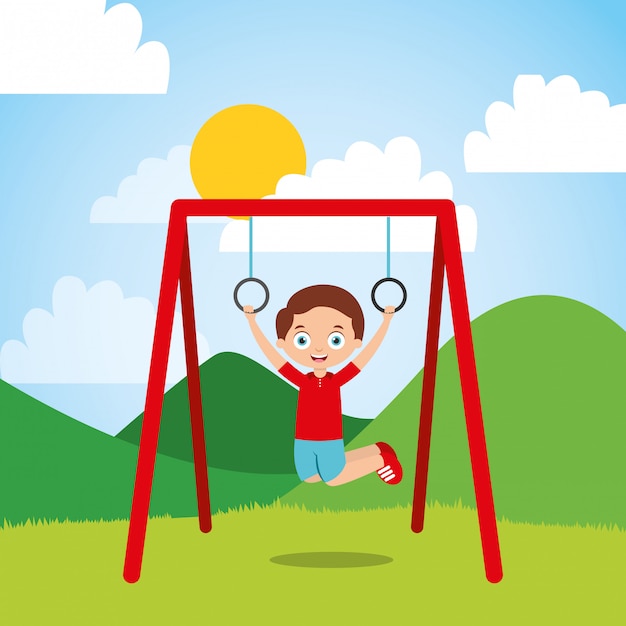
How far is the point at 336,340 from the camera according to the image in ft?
24.3

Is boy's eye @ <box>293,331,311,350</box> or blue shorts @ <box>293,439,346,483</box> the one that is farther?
boy's eye @ <box>293,331,311,350</box>

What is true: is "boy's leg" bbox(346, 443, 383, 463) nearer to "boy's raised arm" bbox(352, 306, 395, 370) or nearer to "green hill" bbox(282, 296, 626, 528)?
"boy's raised arm" bbox(352, 306, 395, 370)

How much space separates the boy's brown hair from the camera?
7.36 meters

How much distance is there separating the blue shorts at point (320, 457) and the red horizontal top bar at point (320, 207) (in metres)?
1.38

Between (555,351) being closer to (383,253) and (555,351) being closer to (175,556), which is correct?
(383,253)

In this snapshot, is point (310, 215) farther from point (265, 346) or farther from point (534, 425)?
point (534, 425)

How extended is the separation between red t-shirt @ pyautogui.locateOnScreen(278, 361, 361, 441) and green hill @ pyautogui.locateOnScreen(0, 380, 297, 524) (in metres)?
1.76

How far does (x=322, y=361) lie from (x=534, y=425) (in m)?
2.26

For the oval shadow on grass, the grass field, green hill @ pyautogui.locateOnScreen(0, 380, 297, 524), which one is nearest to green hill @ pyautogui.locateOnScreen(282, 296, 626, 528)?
the grass field

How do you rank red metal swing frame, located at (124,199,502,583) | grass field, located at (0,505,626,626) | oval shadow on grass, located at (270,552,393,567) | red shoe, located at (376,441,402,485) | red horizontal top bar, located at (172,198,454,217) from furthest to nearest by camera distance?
1. red shoe, located at (376,441,402,485)
2. oval shadow on grass, located at (270,552,393,567)
3. red horizontal top bar, located at (172,198,454,217)
4. red metal swing frame, located at (124,199,502,583)
5. grass field, located at (0,505,626,626)

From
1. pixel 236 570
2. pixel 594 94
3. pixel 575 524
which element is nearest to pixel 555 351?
pixel 575 524

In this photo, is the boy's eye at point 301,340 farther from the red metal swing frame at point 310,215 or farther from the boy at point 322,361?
the red metal swing frame at point 310,215

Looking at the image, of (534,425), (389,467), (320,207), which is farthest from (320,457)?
(534,425)

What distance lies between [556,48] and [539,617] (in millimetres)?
4184
